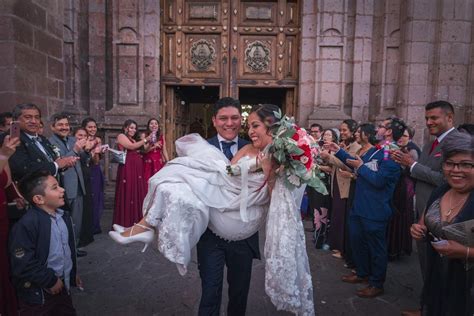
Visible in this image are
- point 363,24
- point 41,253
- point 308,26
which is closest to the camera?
point 41,253

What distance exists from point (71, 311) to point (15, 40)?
4.88m

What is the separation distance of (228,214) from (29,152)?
2.47 metres

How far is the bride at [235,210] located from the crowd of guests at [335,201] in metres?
0.46

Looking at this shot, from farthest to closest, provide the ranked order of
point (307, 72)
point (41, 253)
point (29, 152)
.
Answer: point (307, 72) < point (29, 152) < point (41, 253)

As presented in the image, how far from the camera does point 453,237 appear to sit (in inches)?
87.4

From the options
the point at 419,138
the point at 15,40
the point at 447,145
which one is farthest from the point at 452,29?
the point at 15,40

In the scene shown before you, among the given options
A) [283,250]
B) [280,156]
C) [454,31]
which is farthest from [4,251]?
[454,31]

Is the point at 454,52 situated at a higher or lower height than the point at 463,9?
lower

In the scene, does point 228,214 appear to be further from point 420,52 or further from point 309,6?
point 420,52

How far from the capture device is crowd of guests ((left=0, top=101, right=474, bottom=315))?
2.39m

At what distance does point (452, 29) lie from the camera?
8023mm

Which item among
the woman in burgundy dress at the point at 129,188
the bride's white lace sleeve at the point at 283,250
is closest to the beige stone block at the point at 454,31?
the woman in burgundy dress at the point at 129,188

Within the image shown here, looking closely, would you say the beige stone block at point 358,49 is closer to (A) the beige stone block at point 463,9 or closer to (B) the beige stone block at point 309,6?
(B) the beige stone block at point 309,6

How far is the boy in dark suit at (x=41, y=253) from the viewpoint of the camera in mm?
2572
